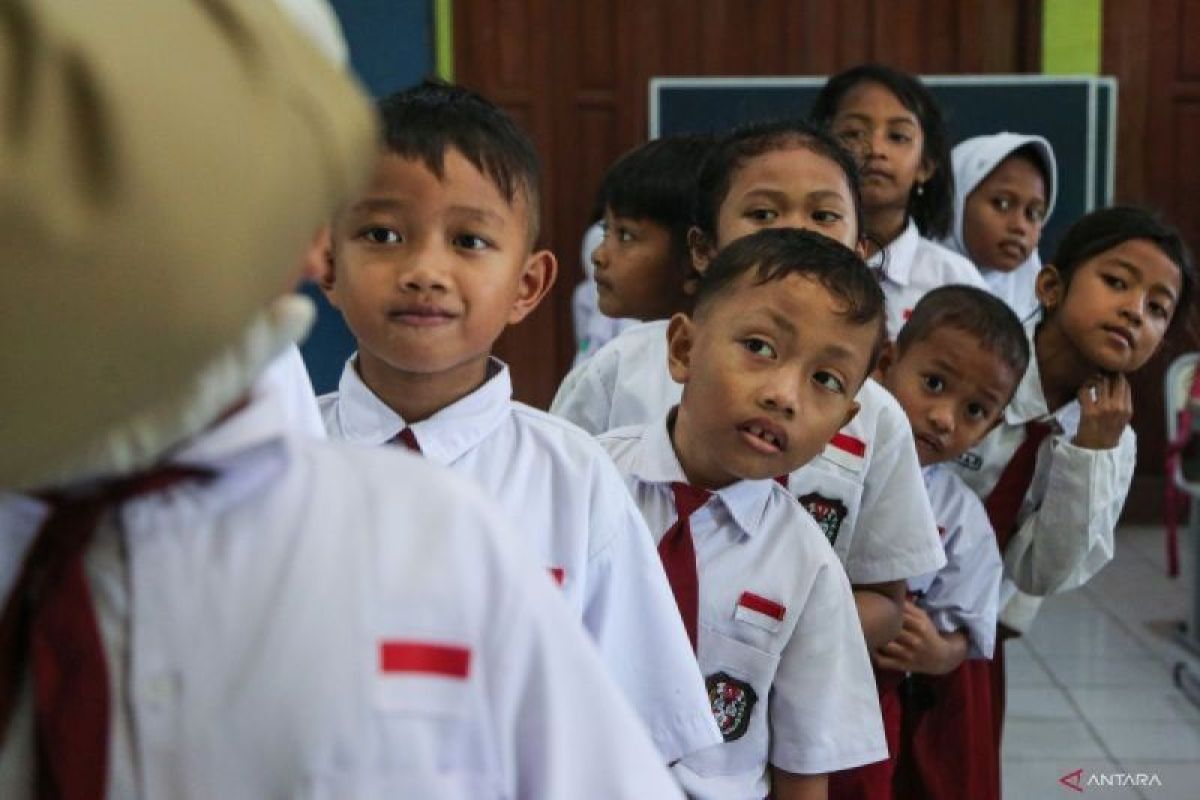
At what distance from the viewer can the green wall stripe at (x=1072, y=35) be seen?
5910mm

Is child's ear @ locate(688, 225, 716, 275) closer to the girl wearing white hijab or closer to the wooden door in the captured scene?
the girl wearing white hijab

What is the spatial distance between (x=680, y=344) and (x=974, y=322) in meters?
0.59

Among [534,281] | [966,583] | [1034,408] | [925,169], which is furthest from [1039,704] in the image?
[534,281]

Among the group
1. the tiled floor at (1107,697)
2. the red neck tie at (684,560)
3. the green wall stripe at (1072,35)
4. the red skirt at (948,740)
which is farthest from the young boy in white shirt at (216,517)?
the green wall stripe at (1072,35)

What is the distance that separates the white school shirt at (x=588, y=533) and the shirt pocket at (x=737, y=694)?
0.65ft

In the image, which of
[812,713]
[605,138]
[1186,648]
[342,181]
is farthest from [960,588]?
[605,138]

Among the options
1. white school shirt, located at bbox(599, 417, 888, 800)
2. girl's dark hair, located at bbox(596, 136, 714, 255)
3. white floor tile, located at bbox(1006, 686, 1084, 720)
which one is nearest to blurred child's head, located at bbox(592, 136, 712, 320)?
girl's dark hair, located at bbox(596, 136, 714, 255)

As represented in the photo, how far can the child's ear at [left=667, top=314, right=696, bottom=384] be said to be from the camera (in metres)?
1.70

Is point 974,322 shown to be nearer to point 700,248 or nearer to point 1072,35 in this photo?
point 700,248

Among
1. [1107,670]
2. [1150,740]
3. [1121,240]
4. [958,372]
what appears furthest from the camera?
[1107,670]

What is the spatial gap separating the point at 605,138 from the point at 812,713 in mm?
4706

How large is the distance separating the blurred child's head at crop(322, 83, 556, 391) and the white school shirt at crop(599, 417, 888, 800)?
34cm

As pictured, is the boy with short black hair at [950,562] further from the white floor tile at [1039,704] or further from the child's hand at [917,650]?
the white floor tile at [1039,704]

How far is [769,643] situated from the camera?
1574 millimetres
